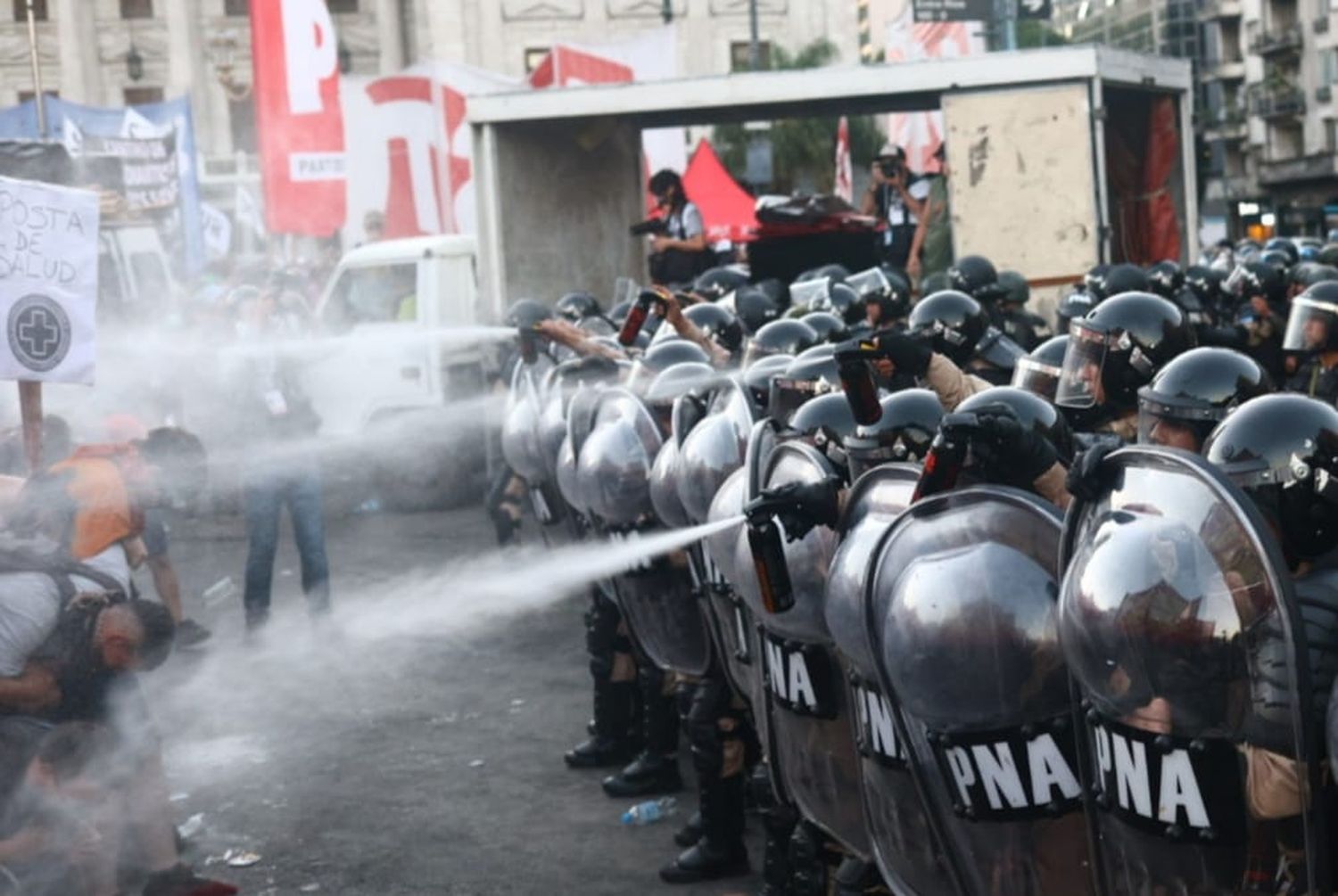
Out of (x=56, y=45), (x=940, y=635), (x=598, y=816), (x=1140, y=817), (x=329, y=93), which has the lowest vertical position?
(x=598, y=816)

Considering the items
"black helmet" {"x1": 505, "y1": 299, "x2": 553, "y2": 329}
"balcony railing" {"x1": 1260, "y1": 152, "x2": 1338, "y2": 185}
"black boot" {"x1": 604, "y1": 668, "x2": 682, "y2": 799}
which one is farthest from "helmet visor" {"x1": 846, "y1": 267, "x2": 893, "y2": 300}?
"balcony railing" {"x1": 1260, "y1": 152, "x2": 1338, "y2": 185}

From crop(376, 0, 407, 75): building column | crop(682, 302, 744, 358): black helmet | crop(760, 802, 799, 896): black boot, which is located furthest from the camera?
crop(376, 0, 407, 75): building column

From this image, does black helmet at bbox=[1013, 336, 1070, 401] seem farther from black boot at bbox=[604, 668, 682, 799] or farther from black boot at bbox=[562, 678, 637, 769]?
black boot at bbox=[562, 678, 637, 769]

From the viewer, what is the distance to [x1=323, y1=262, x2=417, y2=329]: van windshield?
15.3 m

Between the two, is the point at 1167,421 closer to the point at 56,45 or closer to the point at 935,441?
the point at 935,441

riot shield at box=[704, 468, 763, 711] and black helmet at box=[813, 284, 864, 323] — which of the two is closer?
riot shield at box=[704, 468, 763, 711]

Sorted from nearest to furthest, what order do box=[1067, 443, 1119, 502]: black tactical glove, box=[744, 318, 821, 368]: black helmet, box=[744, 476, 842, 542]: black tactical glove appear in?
box=[1067, 443, 1119, 502]: black tactical glove
box=[744, 476, 842, 542]: black tactical glove
box=[744, 318, 821, 368]: black helmet

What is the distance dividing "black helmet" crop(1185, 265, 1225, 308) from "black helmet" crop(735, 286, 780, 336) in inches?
102

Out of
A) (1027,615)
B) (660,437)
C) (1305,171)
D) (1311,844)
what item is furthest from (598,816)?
(1305,171)

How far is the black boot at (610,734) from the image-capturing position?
7.95 meters

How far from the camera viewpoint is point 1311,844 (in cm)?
316

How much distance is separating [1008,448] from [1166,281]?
7308 mm

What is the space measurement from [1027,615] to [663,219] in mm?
10646

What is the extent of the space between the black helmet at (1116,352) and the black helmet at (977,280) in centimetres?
348
